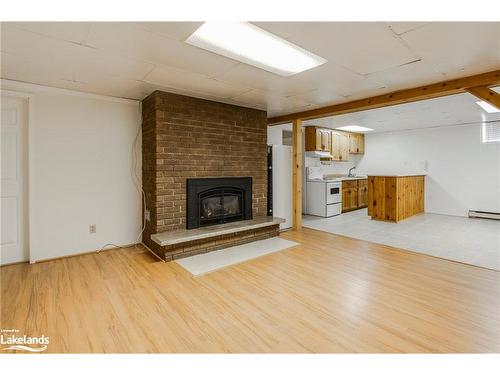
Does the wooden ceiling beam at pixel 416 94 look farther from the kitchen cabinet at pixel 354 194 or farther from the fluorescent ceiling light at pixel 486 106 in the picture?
the kitchen cabinet at pixel 354 194

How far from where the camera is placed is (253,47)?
223cm

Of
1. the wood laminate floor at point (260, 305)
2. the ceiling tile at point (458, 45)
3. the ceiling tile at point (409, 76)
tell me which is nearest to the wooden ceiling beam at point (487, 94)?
the ceiling tile at point (458, 45)

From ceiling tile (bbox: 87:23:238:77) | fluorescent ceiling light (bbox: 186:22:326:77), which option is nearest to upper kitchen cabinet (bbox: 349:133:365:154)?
fluorescent ceiling light (bbox: 186:22:326:77)

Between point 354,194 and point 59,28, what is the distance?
6.74 meters

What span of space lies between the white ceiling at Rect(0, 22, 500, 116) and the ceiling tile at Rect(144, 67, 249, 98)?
0.04 ft

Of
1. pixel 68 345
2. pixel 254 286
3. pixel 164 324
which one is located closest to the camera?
pixel 68 345

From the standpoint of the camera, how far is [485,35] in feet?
6.50

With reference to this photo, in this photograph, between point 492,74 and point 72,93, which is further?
point 72,93

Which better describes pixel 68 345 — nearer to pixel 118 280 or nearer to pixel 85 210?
pixel 118 280

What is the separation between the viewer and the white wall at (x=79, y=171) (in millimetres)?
3158

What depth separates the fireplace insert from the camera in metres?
3.66
